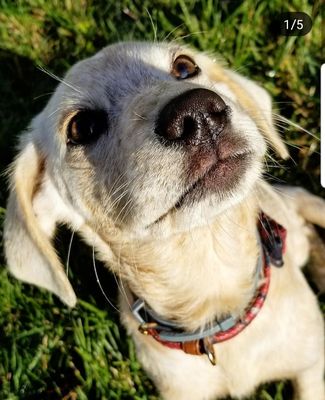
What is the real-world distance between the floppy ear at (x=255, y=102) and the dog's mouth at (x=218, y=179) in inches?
23.8

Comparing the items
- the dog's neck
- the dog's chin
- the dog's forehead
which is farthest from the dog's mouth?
the dog's forehead

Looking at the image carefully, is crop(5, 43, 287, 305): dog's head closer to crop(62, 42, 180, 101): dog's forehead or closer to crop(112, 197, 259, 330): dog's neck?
crop(62, 42, 180, 101): dog's forehead

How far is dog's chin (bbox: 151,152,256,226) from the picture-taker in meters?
2.15

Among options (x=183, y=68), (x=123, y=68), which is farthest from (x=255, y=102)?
(x=123, y=68)

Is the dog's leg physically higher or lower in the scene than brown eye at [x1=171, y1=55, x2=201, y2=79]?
lower

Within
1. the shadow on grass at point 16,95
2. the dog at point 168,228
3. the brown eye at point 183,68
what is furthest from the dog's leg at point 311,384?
the shadow on grass at point 16,95

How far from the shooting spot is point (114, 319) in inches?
154

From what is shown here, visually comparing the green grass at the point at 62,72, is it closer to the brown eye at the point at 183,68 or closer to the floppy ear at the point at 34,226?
the brown eye at the point at 183,68

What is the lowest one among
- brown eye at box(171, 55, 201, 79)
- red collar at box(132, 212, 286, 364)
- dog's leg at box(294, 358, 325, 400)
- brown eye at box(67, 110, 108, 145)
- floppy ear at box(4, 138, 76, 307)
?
dog's leg at box(294, 358, 325, 400)

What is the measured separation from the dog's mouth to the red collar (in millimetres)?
819

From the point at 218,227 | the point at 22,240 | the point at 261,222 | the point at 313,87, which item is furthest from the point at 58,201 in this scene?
the point at 313,87

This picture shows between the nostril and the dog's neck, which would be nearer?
the nostril

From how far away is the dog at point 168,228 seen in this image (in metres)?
2.28

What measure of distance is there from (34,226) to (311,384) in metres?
1.89
